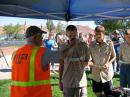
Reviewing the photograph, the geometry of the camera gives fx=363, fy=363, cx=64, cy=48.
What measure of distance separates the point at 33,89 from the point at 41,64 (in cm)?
36

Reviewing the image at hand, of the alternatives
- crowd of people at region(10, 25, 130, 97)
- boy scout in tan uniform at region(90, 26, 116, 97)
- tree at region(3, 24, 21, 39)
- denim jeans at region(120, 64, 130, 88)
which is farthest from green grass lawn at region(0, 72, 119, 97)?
tree at region(3, 24, 21, 39)

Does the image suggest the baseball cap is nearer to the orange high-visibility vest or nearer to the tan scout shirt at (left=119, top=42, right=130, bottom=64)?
the orange high-visibility vest

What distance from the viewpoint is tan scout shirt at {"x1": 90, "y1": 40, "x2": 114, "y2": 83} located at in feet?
22.6

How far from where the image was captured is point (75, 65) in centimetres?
632

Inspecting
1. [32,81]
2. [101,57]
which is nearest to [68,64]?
[101,57]

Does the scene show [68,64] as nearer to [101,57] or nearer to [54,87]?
[101,57]

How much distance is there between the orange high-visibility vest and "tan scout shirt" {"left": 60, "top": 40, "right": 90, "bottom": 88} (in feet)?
4.97

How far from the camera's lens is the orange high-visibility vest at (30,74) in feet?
15.3

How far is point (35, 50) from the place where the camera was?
4.68 metres

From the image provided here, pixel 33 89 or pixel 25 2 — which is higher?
pixel 25 2

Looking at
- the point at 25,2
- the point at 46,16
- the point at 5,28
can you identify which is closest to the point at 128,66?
the point at 46,16

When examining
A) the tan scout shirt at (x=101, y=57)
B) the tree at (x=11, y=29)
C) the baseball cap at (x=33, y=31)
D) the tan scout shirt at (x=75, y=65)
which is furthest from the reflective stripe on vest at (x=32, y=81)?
the tree at (x=11, y=29)

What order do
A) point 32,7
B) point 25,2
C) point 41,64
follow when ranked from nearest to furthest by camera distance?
point 41,64 → point 25,2 → point 32,7

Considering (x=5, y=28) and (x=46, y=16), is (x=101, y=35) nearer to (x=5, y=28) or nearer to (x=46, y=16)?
(x=46, y=16)
